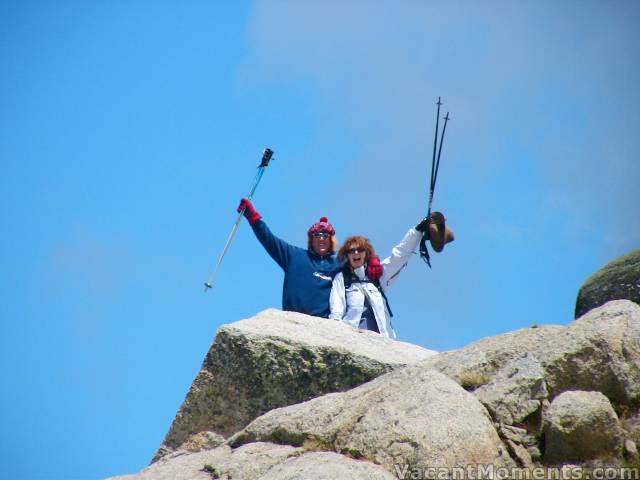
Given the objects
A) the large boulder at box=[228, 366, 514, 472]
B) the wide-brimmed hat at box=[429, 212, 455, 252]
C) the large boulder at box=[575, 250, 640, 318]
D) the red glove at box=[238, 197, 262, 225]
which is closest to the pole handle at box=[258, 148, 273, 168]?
the red glove at box=[238, 197, 262, 225]

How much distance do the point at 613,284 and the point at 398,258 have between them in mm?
3559

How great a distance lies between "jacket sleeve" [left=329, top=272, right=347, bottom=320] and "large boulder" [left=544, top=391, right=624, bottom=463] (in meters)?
6.16

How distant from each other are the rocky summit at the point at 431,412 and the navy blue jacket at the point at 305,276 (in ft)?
10.1

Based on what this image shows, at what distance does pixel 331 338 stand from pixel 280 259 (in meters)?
3.51

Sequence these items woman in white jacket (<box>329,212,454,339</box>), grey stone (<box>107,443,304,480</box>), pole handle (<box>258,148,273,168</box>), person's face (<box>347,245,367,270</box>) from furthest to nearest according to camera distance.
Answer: pole handle (<box>258,148,273,168</box>)
person's face (<box>347,245,367,270</box>)
woman in white jacket (<box>329,212,454,339</box>)
grey stone (<box>107,443,304,480</box>)

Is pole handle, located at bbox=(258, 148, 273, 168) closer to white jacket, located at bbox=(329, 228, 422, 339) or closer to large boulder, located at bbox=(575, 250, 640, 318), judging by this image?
white jacket, located at bbox=(329, 228, 422, 339)

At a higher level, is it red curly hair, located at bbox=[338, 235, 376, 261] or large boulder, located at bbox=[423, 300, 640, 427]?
red curly hair, located at bbox=[338, 235, 376, 261]

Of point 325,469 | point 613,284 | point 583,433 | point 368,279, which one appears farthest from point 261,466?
point 368,279

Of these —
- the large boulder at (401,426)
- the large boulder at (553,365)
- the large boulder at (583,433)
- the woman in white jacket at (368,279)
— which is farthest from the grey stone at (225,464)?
the woman in white jacket at (368,279)

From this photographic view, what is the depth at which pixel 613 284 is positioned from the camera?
1320cm

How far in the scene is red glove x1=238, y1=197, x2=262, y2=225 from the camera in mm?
16469

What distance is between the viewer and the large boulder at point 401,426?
320 inches

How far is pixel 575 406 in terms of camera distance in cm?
885

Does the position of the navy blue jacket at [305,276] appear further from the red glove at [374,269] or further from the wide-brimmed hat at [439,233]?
the wide-brimmed hat at [439,233]
